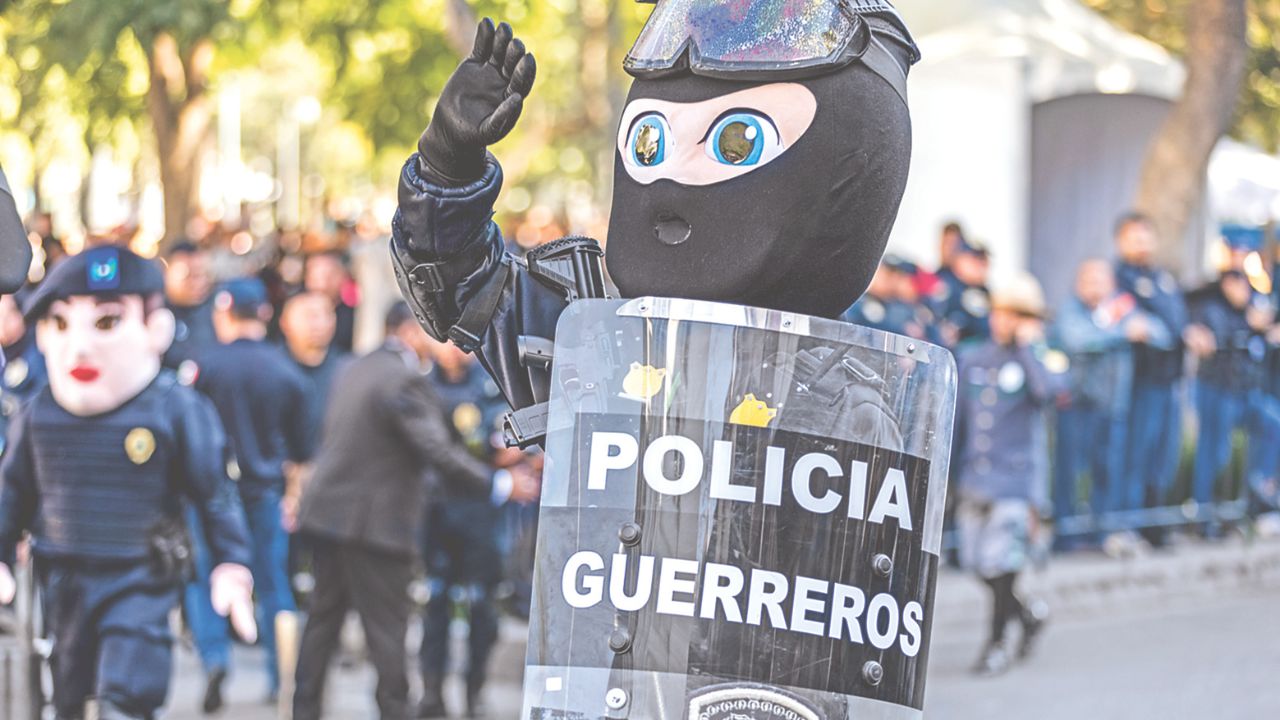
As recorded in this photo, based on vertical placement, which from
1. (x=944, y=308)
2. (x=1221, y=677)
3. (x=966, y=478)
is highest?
(x=944, y=308)

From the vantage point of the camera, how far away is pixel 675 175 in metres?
4.25

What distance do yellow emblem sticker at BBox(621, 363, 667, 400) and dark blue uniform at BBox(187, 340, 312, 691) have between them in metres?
6.53

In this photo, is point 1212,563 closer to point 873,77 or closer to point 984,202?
point 984,202

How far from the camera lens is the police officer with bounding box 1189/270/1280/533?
548 inches

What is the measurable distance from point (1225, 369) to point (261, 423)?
21.6 feet

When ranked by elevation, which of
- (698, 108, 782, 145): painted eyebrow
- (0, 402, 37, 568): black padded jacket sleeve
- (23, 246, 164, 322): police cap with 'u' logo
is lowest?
(0, 402, 37, 568): black padded jacket sleeve

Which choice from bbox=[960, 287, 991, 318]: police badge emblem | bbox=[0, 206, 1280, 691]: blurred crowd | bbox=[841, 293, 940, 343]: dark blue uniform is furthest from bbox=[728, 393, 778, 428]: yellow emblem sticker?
bbox=[960, 287, 991, 318]: police badge emblem

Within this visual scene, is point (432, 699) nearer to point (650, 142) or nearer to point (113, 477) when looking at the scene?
point (113, 477)

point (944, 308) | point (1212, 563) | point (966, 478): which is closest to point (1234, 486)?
point (1212, 563)

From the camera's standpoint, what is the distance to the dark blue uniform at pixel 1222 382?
13.9m

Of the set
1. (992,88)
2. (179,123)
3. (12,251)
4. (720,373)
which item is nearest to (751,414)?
(720,373)

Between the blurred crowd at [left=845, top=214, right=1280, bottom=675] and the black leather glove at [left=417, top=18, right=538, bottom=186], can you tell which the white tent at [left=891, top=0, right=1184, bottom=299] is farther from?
the black leather glove at [left=417, top=18, right=538, bottom=186]

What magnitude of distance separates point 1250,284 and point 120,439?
9.17 meters

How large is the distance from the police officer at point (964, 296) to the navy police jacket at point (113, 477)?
6272 mm
